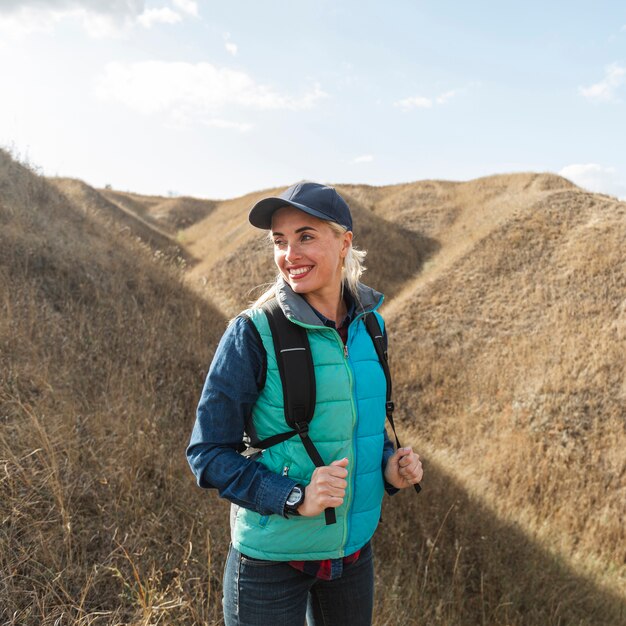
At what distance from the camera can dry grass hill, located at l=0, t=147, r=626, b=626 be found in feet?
12.8

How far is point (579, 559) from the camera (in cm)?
777

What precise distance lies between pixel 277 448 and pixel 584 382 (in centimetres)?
1182

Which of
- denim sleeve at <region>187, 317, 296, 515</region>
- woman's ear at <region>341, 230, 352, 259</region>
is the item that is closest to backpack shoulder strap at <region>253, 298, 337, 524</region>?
denim sleeve at <region>187, 317, 296, 515</region>

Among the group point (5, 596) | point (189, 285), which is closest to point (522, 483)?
point (189, 285)

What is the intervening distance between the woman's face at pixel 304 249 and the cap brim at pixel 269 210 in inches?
1.5

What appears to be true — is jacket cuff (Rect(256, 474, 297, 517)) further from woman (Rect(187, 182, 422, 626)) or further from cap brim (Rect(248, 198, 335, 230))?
cap brim (Rect(248, 198, 335, 230))

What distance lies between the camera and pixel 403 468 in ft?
7.23

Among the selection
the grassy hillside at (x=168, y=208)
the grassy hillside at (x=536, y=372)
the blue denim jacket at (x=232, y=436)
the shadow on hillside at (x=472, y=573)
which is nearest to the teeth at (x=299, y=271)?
the blue denim jacket at (x=232, y=436)

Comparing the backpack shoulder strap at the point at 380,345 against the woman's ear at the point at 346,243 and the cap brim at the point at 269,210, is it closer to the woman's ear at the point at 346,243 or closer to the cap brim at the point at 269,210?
the woman's ear at the point at 346,243

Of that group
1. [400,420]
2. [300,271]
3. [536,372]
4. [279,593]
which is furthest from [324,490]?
[536,372]

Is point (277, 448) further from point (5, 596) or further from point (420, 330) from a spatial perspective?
point (420, 330)

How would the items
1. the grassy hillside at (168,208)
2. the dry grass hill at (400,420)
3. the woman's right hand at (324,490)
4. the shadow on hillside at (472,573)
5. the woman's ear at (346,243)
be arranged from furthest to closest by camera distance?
1. the grassy hillside at (168,208)
2. the shadow on hillside at (472,573)
3. the dry grass hill at (400,420)
4. the woman's ear at (346,243)
5. the woman's right hand at (324,490)

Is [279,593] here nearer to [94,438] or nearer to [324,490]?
[324,490]

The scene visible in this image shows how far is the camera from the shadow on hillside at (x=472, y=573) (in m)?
5.20
